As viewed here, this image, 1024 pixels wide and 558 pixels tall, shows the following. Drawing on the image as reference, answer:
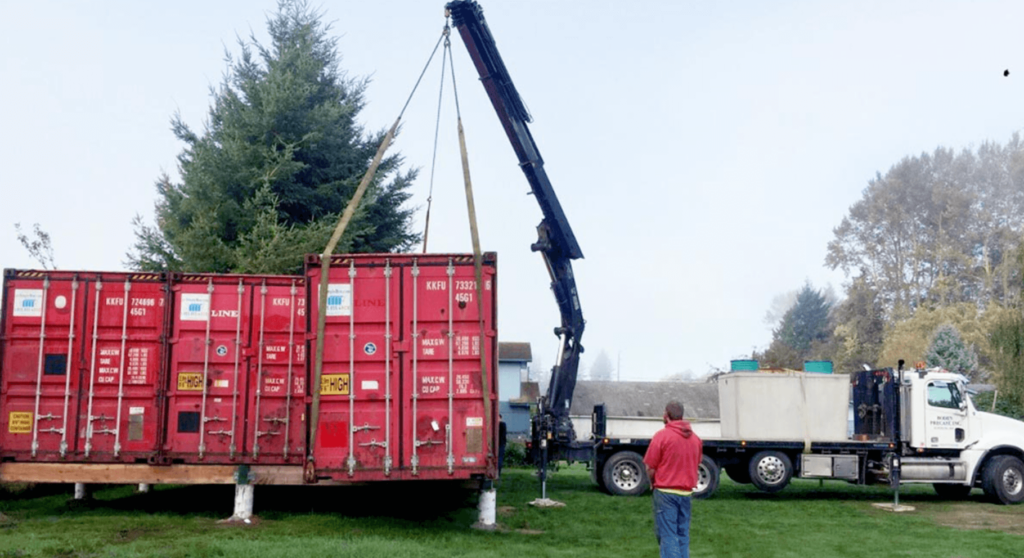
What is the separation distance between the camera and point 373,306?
38.5 feet

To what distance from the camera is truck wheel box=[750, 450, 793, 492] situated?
61.0ft

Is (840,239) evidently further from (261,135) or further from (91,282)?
(91,282)

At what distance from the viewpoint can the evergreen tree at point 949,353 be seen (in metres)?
35.7

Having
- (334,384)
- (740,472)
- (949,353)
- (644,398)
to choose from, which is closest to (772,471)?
(740,472)

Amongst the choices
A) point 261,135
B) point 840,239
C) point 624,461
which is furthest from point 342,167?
point 840,239

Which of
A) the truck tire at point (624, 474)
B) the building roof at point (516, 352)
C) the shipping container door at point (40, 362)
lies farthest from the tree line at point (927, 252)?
the shipping container door at point (40, 362)

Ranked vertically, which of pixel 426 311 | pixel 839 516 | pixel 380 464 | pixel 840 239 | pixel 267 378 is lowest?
pixel 839 516

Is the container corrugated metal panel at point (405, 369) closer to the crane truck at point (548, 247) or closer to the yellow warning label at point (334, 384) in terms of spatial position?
the yellow warning label at point (334, 384)

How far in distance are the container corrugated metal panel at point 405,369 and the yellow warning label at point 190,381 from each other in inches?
111

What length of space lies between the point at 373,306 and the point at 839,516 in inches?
365

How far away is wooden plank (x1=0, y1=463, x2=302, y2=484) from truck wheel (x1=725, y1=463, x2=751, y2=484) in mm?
9937

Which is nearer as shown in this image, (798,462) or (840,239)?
(798,462)

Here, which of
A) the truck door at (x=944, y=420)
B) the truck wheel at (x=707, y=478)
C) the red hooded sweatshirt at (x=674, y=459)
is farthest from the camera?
the truck door at (x=944, y=420)

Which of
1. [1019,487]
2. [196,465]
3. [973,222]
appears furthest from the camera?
[973,222]
